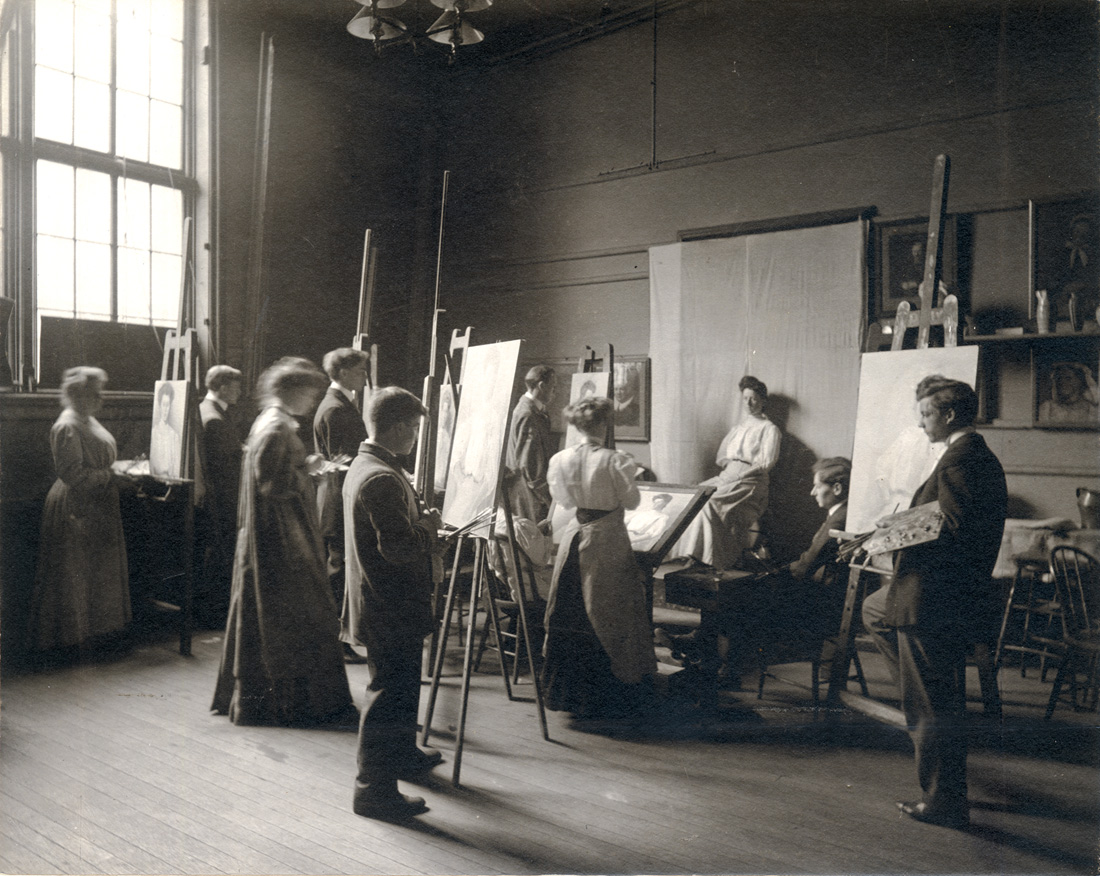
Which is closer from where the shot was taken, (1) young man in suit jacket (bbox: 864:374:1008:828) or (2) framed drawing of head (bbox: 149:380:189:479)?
(1) young man in suit jacket (bbox: 864:374:1008:828)

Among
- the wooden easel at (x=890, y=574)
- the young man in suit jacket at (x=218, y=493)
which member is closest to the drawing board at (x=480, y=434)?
the wooden easel at (x=890, y=574)

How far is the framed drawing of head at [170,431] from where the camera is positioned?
4344mm

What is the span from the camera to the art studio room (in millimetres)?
2461

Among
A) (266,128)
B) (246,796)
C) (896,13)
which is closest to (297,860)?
(246,796)

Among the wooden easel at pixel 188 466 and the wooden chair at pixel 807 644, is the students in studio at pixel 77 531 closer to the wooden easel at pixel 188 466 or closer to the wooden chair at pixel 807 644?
the wooden easel at pixel 188 466

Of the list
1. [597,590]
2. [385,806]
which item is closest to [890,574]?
[597,590]

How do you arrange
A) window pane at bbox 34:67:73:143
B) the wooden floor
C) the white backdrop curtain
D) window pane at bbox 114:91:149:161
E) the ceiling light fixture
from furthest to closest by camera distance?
the white backdrop curtain
window pane at bbox 114:91:149:161
window pane at bbox 34:67:73:143
the ceiling light fixture
the wooden floor

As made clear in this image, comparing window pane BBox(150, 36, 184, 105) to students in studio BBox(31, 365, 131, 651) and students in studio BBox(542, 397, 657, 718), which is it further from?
students in studio BBox(542, 397, 657, 718)

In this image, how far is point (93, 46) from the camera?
16.7ft

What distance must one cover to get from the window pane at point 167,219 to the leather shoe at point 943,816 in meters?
5.79

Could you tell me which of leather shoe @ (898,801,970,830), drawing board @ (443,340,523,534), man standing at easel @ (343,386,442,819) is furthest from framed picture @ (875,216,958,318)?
man standing at easel @ (343,386,442,819)

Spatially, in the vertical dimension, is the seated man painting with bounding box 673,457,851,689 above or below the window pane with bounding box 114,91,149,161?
below

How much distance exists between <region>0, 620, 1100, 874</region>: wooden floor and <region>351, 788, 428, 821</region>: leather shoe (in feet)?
0.16

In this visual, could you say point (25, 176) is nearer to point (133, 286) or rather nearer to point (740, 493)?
point (133, 286)
